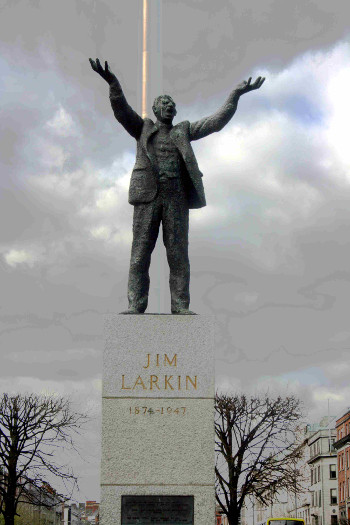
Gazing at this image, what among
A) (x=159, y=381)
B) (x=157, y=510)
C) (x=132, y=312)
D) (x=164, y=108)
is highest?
(x=164, y=108)

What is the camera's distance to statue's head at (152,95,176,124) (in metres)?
9.27

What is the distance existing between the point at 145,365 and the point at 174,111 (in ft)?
10.9

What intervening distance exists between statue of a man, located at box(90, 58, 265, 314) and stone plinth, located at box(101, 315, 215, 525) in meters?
0.61

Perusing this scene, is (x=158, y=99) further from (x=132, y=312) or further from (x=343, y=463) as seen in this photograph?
(x=343, y=463)

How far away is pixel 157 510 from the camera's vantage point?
7.69m

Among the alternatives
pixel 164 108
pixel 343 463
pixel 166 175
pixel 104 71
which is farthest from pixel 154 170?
pixel 343 463

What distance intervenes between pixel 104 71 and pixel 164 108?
938mm

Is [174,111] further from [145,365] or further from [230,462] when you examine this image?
[230,462]

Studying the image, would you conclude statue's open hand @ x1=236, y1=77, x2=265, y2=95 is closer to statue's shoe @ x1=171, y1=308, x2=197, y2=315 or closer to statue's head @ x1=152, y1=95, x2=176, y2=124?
statue's head @ x1=152, y1=95, x2=176, y2=124

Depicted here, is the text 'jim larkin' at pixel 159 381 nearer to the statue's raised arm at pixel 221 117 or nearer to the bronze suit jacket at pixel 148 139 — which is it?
the bronze suit jacket at pixel 148 139

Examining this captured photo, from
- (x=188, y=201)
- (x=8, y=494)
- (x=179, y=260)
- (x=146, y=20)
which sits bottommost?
(x=8, y=494)

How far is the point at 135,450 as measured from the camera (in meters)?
7.85

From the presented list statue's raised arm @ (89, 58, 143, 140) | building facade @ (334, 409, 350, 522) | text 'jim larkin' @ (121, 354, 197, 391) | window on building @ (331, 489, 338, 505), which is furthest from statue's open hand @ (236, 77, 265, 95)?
window on building @ (331, 489, 338, 505)

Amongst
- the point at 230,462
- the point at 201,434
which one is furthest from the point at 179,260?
the point at 230,462
